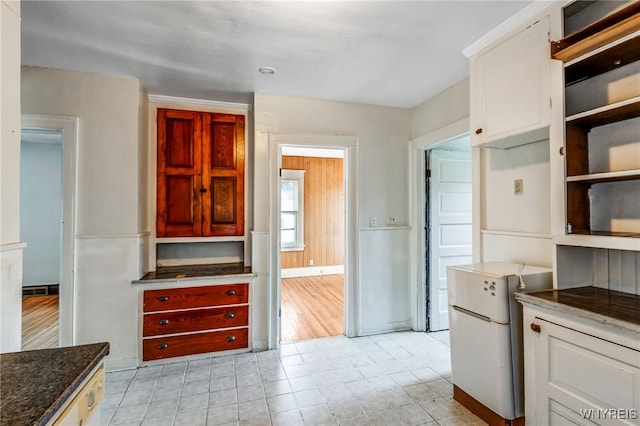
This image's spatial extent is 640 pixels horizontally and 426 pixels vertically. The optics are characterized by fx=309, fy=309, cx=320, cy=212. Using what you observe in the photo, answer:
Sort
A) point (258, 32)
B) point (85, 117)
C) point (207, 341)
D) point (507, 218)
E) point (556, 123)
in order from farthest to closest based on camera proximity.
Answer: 1. point (207, 341)
2. point (85, 117)
3. point (507, 218)
4. point (258, 32)
5. point (556, 123)

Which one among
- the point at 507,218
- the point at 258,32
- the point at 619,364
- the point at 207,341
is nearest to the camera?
the point at 619,364

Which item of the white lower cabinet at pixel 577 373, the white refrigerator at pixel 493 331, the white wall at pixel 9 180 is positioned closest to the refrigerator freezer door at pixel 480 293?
the white refrigerator at pixel 493 331

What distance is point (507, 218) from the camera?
2340 mm

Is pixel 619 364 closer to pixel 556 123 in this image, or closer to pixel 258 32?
pixel 556 123

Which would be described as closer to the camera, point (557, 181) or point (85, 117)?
point (557, 181)

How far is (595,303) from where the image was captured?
1488 millimetres

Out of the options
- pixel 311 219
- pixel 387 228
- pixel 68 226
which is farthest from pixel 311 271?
pixel 68 226

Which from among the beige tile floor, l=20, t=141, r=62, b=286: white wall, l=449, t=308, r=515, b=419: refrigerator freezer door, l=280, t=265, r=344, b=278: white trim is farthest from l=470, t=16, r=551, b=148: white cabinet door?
l=20, t=141, r=62, b=286: white wall

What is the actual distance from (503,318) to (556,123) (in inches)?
44.7

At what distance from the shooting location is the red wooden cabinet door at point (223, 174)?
10.9 ft

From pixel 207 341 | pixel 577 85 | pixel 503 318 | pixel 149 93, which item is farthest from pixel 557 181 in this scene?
pixel 149 93

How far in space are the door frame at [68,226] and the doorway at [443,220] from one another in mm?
3446

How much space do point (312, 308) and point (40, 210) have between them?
4.79m

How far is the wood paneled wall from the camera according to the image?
6.43 meters
